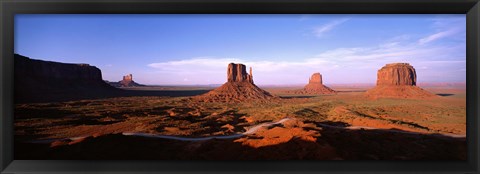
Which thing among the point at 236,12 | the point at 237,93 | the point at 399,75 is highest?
the point at 236,12

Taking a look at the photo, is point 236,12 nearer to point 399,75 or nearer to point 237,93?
point 237,93

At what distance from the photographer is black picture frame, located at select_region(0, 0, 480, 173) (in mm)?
2154

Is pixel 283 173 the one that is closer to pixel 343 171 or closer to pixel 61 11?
pixel 343 171

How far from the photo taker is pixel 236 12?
2.27 meters

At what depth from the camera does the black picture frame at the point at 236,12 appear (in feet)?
7.07

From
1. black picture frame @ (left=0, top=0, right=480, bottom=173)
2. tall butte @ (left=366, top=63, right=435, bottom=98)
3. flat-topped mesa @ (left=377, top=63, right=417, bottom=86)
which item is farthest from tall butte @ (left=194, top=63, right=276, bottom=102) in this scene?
black picture frame @ (left=0, top=0, right=480, bottom=173)

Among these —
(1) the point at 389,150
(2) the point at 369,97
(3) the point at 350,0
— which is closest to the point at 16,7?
(3) the point at 350,0

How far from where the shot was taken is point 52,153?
3.17 m

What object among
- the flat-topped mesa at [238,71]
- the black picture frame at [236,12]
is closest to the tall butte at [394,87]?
the flat-topped mesa at [238,71]

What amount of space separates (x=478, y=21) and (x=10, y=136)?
547 centimetres

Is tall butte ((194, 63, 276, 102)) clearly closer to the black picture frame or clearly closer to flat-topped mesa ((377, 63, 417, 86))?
flat-topped mesa ((377, 63, 417, 86))

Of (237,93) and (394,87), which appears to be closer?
(237,93)

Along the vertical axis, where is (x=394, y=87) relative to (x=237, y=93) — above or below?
above

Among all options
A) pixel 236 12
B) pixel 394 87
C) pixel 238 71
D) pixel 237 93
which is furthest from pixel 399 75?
pixel 236 12
